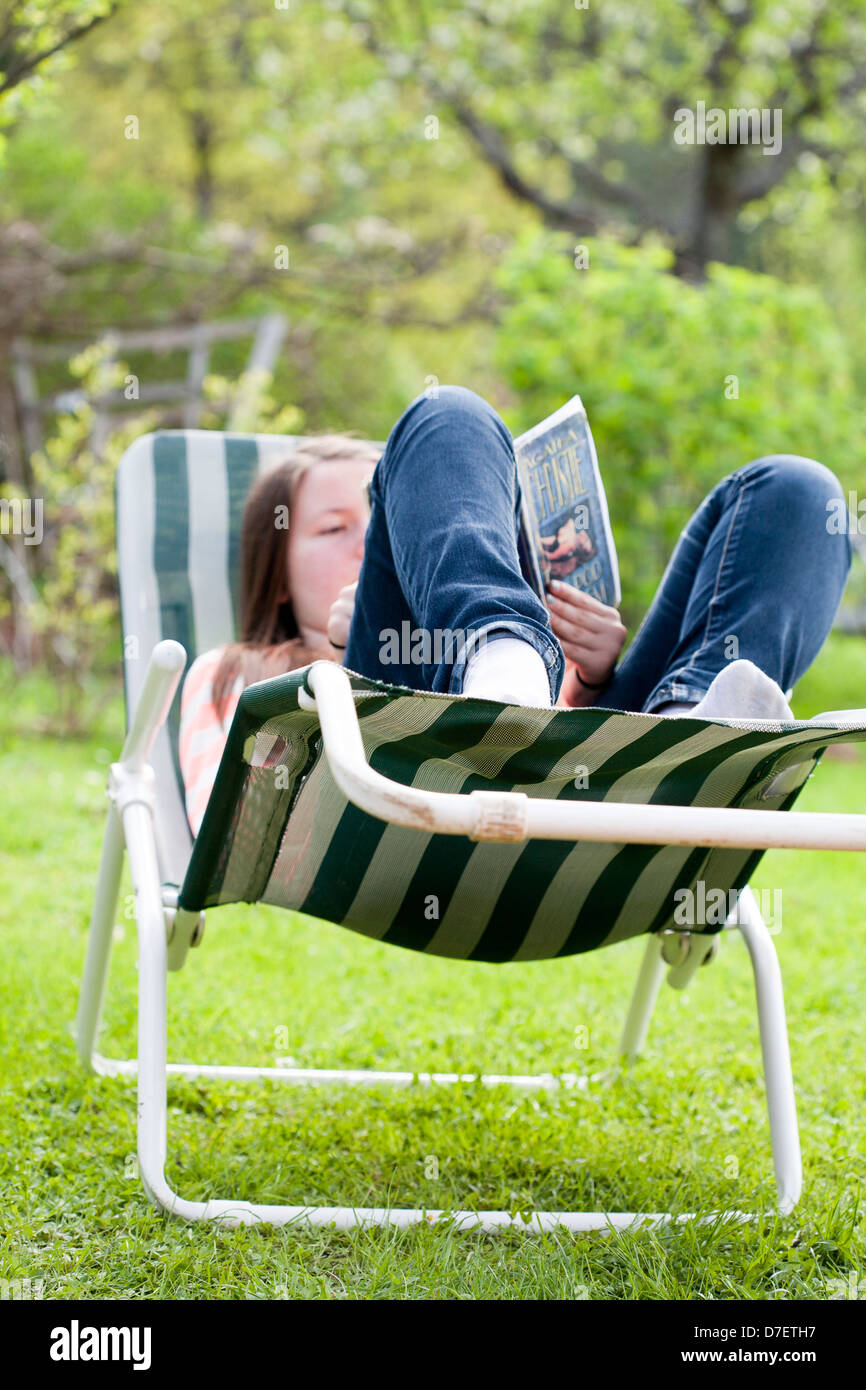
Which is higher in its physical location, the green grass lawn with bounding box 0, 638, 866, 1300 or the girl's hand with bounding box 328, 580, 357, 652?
the girl's hand with bounding box 328, 580, 357, 652

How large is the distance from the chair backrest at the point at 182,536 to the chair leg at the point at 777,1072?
102 cm

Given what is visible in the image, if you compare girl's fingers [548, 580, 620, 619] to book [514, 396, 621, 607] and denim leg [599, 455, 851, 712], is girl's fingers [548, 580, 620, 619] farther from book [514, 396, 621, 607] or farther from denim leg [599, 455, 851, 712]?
denim leg [599, 455, 851, 712]

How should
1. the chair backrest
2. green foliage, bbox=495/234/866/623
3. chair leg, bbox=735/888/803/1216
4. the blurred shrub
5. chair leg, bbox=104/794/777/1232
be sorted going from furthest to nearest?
green foliage, bbox=495/234/866/623, the blurred shrub, the chair backrest, chair leg, bbox=735/888/803/1216, chair leg, bbox=104/794/777/1232

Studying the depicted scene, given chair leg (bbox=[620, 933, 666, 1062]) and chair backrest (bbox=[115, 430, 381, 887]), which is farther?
chair backrest (bbox=[115, 430, 381, 887])

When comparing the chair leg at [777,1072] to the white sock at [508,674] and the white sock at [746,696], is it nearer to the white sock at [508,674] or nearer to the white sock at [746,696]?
the white sock at [746,696]

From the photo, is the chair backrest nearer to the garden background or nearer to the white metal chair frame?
the white metal chair frame

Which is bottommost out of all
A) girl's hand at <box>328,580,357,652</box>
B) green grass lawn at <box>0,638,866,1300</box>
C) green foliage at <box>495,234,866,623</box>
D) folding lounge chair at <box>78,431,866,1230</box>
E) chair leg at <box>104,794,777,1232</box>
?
green grass lawn at <box>0,638,866,1300</box>

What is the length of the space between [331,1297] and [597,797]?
649 millimetres

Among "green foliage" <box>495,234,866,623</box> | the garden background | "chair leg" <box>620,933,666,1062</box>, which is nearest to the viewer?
the garden background

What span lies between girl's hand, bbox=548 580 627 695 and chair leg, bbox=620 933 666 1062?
0.48 meters

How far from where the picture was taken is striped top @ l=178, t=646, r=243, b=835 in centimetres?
201

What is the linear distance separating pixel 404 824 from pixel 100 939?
116 cm

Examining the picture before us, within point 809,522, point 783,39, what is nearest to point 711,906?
point 809,522

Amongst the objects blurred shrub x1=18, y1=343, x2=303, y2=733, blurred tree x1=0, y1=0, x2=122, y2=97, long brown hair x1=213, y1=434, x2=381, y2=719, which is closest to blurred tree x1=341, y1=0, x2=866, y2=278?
blurred shrub x1=18, y1=343, x2=303, y2=733
